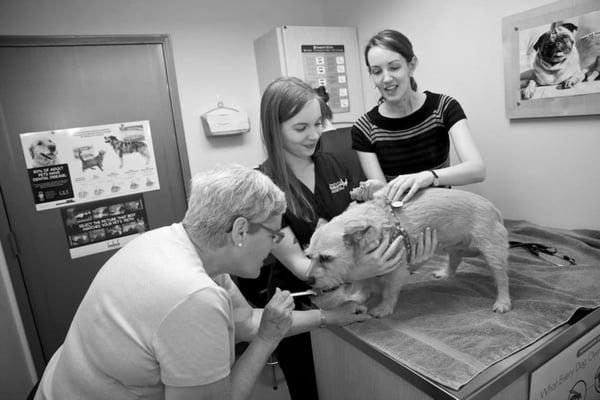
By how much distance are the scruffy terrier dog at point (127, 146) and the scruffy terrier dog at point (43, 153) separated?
0.33m

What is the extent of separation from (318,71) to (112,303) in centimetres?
245

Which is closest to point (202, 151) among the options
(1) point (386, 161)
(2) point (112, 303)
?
(1) point (386, 161)

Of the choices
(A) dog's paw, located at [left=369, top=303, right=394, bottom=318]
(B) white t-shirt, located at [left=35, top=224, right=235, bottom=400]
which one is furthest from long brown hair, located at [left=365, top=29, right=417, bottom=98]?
(B) white t-shirt, located at [left=35, top=224, right=235, bottom=400]

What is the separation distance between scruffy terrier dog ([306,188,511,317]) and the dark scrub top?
16 cm

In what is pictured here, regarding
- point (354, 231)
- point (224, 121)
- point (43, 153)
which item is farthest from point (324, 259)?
point (43, 153)

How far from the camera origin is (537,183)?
2.07 metres

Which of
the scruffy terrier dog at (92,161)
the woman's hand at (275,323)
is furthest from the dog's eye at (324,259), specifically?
the scruffy terrier dog at (92,161)

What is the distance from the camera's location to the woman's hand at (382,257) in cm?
119

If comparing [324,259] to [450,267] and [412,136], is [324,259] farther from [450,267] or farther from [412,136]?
[412,136]

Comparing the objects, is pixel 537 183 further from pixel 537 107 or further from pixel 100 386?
pixel 100 386

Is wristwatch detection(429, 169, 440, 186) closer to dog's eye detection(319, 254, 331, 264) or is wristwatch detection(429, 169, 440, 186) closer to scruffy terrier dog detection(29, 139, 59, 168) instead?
dog's eye detection(319, 254, 331, 264)

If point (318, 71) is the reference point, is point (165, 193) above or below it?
below

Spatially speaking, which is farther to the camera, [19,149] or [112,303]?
[19,149]

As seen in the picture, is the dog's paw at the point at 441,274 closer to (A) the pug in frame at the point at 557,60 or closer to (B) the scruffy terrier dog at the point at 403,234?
(B) the scruffy terrier dog at the point at 403,234
